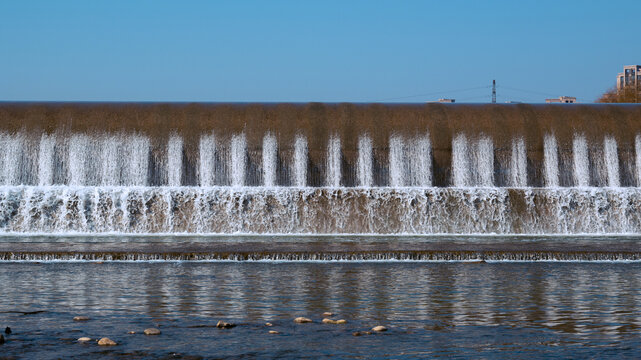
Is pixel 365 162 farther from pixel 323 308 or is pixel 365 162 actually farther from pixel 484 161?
pixel 323 308

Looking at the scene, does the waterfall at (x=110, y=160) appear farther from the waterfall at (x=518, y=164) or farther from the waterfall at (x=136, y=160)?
the waterfall at (x=518, y=164)

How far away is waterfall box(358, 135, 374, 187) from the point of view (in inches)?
980

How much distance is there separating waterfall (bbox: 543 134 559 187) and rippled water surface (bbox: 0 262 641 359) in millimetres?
10296

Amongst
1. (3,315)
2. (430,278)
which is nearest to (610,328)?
(430,278)

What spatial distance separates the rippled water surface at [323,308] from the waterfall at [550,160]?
→ 1030cm

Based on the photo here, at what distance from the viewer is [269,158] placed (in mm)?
25031

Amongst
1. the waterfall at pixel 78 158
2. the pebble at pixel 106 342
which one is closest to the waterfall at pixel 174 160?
the waterfall at pixel 78 158

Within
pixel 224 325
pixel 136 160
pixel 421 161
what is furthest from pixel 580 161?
pixel 224 325

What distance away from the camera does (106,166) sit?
24.7 metres

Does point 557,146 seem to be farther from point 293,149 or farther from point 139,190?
point 139,190

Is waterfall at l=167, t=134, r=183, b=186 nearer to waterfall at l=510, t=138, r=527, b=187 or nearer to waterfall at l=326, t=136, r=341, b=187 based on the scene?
waterfall at l=326, t=136, r=341, b=187

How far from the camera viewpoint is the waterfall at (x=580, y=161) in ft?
82.1

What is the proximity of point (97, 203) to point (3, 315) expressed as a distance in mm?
12966

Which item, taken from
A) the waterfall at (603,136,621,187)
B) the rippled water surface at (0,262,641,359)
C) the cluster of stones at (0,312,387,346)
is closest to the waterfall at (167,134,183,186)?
the rippled water surface at (0,262,641,359)
